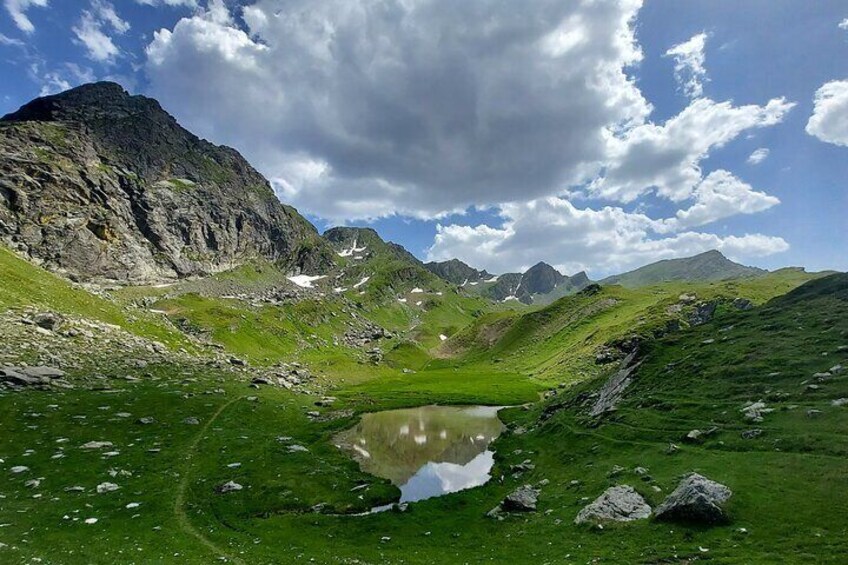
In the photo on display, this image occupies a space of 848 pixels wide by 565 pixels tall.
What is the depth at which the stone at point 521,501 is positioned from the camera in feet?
136

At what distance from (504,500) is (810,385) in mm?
Result: 37004

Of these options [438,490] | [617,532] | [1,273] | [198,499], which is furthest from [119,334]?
[617,532]

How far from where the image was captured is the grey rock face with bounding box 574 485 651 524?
34000mm

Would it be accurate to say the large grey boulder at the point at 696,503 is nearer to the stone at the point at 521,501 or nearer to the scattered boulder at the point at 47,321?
the stone at the point at 521,501

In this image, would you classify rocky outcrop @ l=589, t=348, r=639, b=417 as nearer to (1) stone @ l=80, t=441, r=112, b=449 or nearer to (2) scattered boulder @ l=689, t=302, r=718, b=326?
(1) stone @ l=80, t=441, r=112, b=449


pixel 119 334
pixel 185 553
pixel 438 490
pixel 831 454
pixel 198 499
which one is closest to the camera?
pixel 185 553

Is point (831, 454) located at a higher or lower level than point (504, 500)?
higher

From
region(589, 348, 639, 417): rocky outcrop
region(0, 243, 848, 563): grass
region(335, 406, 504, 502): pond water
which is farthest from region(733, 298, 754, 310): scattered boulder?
region(589, 348, 639, 417): rocky outcrop

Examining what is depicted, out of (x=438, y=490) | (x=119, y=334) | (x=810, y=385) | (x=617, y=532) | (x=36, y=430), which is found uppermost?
(x=119, y=334)

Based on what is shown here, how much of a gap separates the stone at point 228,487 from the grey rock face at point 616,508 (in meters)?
33.1

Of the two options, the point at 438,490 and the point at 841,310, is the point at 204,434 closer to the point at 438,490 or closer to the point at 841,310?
the point at 438,490

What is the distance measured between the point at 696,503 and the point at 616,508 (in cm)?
638

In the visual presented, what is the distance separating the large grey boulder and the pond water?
2576cm

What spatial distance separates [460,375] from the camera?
176 meters
